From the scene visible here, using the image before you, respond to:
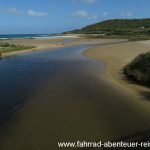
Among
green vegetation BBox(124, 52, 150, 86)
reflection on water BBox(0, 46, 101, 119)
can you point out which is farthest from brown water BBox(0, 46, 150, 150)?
green vegetation BBox(124, 52, 150, 86)

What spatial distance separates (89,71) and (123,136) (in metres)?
15.6

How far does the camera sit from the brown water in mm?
12094

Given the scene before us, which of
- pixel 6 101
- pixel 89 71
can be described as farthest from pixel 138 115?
pixel 89 71

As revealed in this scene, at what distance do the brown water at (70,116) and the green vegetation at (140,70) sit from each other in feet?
5.68

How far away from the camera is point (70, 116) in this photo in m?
14.6

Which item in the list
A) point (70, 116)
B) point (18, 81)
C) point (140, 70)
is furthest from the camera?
point (18, 81)

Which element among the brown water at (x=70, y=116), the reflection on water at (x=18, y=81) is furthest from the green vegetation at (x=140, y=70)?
the reflection on water at (x=18, y=81)

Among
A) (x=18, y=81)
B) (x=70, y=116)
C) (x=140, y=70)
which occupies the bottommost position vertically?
(x=18, y=81)

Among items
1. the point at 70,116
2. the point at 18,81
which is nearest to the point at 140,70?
the point at 70,116

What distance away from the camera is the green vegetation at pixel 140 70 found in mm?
19869

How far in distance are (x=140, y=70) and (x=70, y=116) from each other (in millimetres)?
7845

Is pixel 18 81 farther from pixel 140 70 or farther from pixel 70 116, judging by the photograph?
pixel 70 116

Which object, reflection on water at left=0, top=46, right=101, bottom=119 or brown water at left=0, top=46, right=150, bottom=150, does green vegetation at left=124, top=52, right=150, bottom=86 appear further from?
reflection on water at left=0, top=46, right=101, bottom=119

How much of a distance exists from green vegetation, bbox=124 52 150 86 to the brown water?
1733 millimetres
